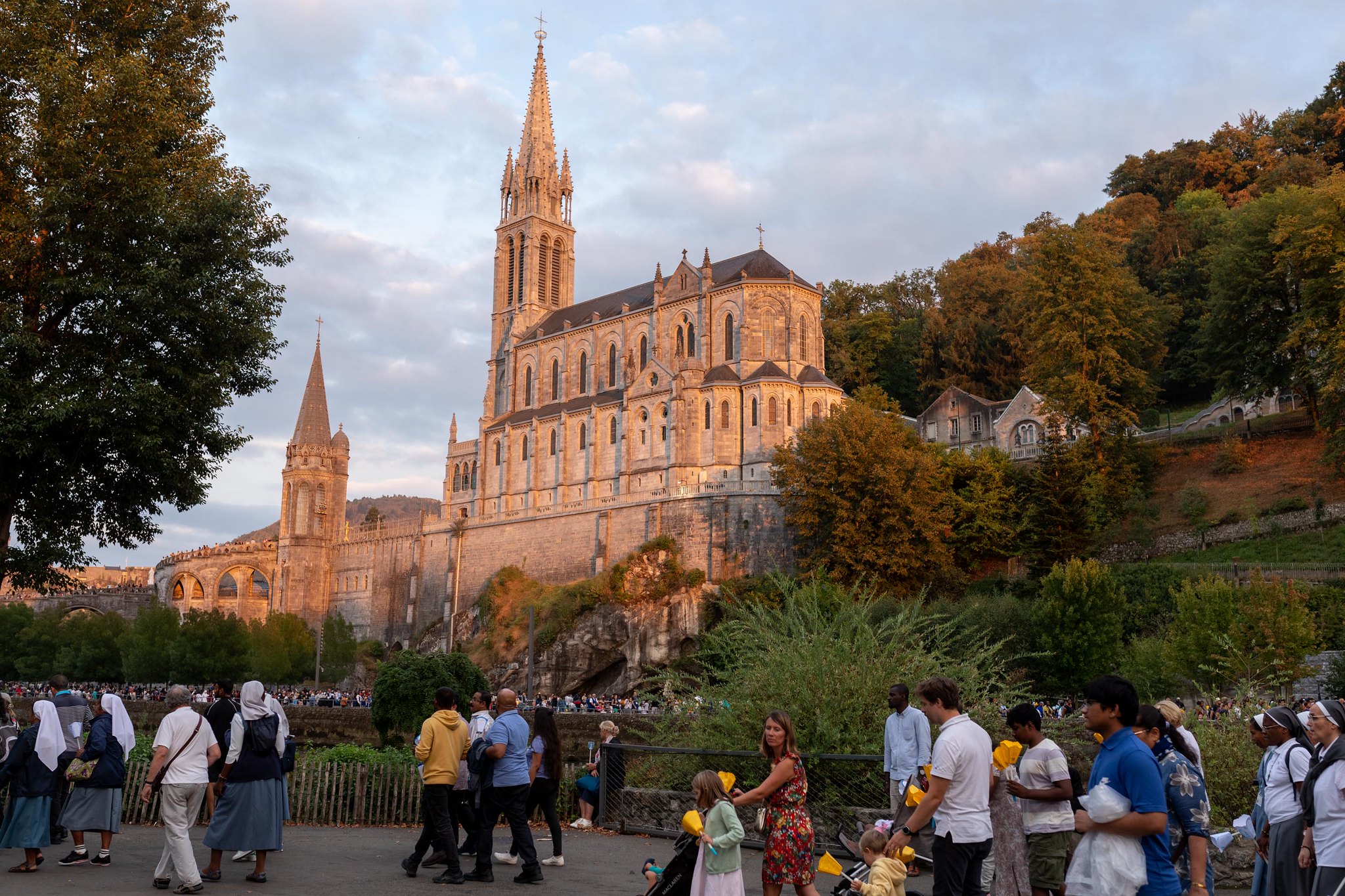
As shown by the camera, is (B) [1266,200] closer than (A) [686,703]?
No

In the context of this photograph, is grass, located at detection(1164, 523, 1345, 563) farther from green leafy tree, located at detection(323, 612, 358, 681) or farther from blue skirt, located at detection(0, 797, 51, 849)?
green leafy tree, located at detection(323, 612, 358, 681)

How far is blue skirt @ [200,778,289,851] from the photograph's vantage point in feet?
33.9

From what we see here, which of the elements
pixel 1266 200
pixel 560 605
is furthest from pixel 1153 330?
pixel 560 605

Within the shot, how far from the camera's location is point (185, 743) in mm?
10281

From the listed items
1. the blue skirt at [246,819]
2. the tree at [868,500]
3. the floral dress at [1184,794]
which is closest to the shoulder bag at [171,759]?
the blue skirt at [246,819]

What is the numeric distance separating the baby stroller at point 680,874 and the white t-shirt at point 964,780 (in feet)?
5.76

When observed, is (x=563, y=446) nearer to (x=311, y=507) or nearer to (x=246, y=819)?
(x=311, y=507)

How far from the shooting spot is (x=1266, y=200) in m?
47.5

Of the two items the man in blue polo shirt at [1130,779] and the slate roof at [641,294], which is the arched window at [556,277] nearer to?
the slate roof at [641,294]

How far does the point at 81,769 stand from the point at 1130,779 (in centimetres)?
922

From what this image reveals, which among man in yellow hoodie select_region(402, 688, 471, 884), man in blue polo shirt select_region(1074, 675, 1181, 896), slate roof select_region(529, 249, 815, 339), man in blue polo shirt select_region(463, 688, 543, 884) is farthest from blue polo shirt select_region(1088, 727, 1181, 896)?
slate roof select_region(529, 249, 815, 339)

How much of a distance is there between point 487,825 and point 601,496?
46.0m

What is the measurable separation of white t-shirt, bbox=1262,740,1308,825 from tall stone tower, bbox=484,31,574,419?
63.4 metres

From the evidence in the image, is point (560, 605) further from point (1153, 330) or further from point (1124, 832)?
point (1124, 832)
